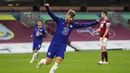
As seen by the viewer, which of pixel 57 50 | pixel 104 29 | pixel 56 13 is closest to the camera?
pixel 57 50

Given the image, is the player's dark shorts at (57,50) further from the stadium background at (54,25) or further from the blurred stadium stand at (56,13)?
the blurred stadium stand at (56,13)

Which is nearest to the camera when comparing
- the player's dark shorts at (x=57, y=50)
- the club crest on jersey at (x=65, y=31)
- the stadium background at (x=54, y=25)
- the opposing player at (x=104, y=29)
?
the player's dark shorts at (x=57, y=50)

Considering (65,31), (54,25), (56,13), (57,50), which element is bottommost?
(57,50)

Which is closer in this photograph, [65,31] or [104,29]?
[65,31]

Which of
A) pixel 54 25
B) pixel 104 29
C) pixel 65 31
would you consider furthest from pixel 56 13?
pixel 65 31

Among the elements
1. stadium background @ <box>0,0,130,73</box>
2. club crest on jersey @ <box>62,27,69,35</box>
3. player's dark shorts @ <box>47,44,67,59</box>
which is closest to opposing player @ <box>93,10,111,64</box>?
club crest on jersey @ <box>62,27,69,35</box>

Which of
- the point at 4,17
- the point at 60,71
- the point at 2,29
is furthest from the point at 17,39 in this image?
the point at 60,71

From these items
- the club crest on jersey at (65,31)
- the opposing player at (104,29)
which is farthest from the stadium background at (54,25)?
the club crest on jersey at (65,31)

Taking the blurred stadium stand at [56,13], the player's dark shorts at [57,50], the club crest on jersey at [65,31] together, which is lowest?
the player's dark shorts at [57,50]

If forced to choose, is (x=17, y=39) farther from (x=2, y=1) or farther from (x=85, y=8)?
(x=85, y=8)

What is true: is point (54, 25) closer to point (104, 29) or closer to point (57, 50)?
point (104, 29)

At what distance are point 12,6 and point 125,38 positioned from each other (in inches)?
486

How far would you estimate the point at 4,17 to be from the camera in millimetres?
39688

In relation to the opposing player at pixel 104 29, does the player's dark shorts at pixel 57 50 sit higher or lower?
lower
